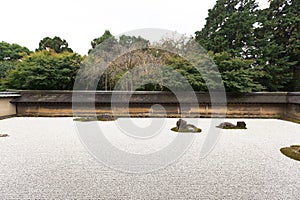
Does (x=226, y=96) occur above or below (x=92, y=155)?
above

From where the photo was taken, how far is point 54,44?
2009 cm

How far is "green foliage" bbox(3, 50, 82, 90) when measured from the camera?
1084cm

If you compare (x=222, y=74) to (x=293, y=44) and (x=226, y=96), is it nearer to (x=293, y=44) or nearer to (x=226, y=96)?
(x=226, y=96)

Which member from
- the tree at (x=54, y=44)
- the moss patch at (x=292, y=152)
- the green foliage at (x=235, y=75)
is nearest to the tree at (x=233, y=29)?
the green foliage at (x=235, y=75)

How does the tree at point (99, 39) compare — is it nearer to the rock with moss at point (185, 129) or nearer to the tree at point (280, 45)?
the tree at point (280, 45)

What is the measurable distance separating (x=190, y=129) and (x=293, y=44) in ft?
33.8

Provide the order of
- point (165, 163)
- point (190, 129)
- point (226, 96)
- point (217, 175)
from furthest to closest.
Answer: point (226, 96), point (190, 129), point (165, 163), point (217, 175)

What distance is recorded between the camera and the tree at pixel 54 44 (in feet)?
65.8

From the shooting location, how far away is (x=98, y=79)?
37.5 feet

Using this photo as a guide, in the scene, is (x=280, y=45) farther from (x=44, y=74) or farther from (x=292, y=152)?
(x=44, y=74)

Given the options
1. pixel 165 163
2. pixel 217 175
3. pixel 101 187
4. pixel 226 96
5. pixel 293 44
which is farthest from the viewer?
pixel 293 44

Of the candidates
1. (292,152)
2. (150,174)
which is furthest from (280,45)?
(150,174)

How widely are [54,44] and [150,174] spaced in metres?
20.4

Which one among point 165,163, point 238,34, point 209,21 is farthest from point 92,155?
point 209,21
